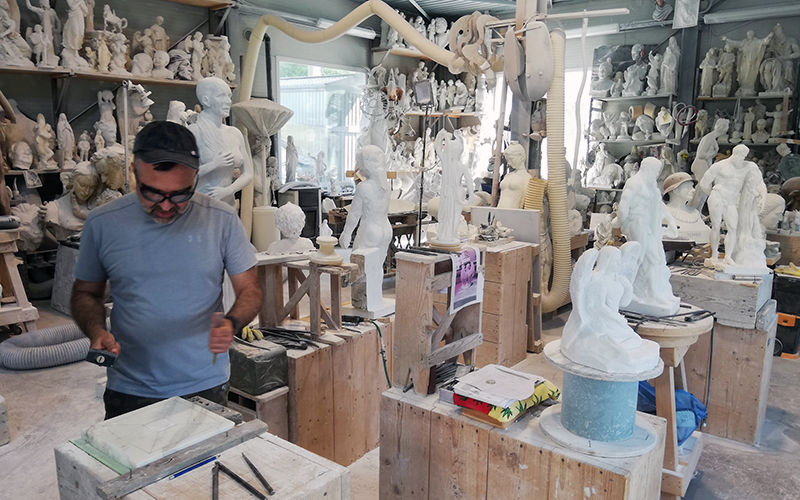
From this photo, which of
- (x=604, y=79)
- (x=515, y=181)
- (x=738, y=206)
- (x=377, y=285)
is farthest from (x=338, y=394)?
(x=604, y=79)

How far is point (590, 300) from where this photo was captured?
2152mm

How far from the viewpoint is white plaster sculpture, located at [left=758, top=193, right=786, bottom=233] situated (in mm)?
5117

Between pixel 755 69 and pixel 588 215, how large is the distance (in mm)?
3089

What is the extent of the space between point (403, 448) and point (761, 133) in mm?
8040

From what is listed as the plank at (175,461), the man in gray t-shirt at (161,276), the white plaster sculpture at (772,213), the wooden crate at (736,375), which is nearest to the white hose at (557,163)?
the white plaster sculpture at (772,213)

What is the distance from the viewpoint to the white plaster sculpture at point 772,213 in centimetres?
512

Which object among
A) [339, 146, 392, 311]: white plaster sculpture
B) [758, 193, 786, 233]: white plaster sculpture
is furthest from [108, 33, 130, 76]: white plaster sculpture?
[758, 193, 786, 233]: white plaster sculpture

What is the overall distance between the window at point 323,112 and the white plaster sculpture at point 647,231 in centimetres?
721

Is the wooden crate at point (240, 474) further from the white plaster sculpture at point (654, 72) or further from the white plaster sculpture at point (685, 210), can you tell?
the white plaster sculpture at point (654, 72)

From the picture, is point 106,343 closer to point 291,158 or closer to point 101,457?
point 101,457

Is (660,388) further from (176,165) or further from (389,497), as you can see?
(176,165)

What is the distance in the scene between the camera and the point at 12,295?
199 inches

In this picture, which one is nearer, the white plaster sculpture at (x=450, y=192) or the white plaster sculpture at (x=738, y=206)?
the white plaster sculpture at (x=738, y=206)

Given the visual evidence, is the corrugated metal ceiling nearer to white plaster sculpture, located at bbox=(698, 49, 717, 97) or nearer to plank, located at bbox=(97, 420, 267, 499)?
white plaster sculpture, located at bbox=(698, 49, 717, 97)
